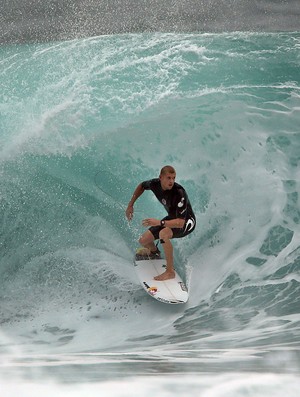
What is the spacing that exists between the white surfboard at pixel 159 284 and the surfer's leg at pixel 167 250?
32mm

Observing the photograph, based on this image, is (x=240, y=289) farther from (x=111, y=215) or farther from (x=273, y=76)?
(x=273, y=76)

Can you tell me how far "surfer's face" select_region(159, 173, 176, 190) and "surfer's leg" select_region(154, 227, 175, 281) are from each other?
0.84 feet

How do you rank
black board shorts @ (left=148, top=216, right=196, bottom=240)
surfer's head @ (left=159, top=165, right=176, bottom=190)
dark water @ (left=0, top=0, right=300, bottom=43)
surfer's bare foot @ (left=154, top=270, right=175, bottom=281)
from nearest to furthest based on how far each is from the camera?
1. surfer's head @ (left=159, top=165, right=176, bottom=190)
2. black board shorts @ (left=148, top=216, right=196, bottom=240)
3. surfer's bare foot @ (left=154, top=270, right=175, bottom=281)
4. dark water @ (left=0, top=0, right=300, bottom=43)

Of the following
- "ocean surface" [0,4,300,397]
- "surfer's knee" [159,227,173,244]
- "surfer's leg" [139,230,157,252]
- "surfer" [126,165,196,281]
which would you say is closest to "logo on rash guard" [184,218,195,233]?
"surfer" [126,165,196,281]

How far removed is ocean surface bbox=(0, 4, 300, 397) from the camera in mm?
3234

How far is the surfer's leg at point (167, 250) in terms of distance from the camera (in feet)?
12.4

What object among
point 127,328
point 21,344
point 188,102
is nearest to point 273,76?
point 188,102

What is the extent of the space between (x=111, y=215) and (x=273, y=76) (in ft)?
9.24

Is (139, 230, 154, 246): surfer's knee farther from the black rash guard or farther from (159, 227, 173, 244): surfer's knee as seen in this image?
(159, 227, 173, 244): surfer's knee

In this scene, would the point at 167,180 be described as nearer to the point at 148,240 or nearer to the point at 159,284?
the point at 148,240

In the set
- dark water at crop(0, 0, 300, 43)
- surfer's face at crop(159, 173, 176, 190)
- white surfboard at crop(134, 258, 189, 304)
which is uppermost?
dark water at crop(0, 0, 300, 43)

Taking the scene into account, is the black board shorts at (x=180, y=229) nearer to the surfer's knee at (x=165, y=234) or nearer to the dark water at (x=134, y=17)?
the surfer's knee at (x=165, y=234)

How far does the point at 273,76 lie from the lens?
22.0 feet

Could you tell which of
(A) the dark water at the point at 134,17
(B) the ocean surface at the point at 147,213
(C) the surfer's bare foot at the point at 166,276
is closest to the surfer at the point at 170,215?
(C) the surfer's bare foot at the point at 166,276
